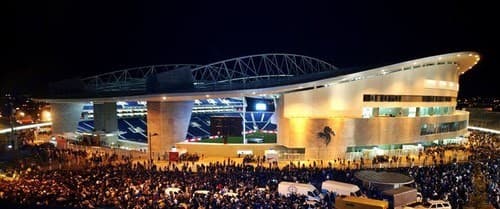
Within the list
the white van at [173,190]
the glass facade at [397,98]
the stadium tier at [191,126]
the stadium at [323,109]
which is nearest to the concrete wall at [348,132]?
the stadium at [323,109]

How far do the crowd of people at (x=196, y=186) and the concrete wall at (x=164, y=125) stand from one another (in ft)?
29.1

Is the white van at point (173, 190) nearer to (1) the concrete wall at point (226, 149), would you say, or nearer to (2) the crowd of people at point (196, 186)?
(2) the crowd of people at point (196, 186)

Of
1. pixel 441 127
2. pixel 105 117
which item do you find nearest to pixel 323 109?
pixel 441 127

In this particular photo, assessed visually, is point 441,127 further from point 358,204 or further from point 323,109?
point 358,204

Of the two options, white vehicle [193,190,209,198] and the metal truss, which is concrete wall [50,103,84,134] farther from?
white vehicle [193,190,209,198]

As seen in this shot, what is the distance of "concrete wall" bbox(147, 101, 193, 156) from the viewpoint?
34.9 m

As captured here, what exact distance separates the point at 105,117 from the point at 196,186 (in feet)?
98.6

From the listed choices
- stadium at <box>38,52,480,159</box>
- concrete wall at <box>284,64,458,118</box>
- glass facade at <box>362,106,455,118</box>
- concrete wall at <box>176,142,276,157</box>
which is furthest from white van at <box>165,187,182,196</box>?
glass facade at <box>362,106,455,118</box>

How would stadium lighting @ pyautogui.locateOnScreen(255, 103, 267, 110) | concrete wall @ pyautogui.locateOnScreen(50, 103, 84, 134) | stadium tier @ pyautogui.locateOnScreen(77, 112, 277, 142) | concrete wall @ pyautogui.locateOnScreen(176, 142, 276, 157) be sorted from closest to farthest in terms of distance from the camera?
concrete wall @ pyautogui.locateOnScreen(176, 142, 276, 157) < stadium lighting @ pyautogui.locateOnScreen(255, 103, 267, 110) < stadium tier @ pyautogui.locateOnScreen(77, 112, 277, 142) < concrete wall @ pyautogui.locateOnScreen(50, 103, 84, 134)

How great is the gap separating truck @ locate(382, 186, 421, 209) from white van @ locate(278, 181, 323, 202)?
126 inches

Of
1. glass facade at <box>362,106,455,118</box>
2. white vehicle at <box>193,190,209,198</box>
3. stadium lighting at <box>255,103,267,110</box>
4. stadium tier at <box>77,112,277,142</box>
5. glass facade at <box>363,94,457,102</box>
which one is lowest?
white vehicle at <box>193,190,209,198</box>

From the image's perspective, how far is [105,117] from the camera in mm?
46625

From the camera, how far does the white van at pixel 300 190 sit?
19.3 meters

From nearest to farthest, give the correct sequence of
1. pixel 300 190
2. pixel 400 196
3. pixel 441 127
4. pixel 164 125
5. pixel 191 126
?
pixel 400 196 < pixel 300 190 < pixel 164 125 < pixel 441 127 < pixel 191 126
